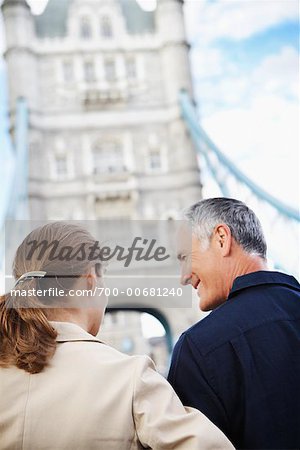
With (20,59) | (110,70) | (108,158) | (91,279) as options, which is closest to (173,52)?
(110,70)

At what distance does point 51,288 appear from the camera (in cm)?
96

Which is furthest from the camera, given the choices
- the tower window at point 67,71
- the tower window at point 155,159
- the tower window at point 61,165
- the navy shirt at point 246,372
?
the tower window at point 67,71

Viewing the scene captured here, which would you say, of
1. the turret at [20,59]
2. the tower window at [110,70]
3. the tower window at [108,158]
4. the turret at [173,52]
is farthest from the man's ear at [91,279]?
the turret at [173,52]

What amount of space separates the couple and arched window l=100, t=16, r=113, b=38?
9885 mm

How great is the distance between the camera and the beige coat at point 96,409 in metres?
Result: 0.85

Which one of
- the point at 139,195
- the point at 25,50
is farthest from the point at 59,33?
the point at 139,195

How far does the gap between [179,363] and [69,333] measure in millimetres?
167

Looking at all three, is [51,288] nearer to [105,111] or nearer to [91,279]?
[91,279]

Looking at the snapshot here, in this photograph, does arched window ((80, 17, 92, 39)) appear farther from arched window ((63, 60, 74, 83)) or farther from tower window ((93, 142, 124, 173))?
tower window ((93, 142, 124, 173))

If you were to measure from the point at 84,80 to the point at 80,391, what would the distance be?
369 inches

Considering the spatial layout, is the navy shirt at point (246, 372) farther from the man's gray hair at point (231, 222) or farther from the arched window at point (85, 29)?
the arched window at point (85, 29)

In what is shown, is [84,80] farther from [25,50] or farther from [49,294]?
[49,294]

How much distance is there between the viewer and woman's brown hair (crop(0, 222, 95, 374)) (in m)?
0.90

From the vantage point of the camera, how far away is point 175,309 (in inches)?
387
